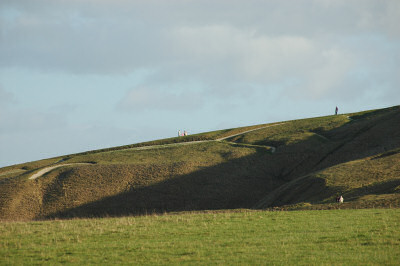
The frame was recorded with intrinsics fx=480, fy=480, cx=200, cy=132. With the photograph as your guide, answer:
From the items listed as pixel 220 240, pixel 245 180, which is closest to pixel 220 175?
pixel 245 180

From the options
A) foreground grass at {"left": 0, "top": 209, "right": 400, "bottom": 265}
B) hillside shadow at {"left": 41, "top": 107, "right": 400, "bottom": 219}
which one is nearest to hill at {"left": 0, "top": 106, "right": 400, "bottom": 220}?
hillside shadow at {"left": 41, "top": 107, "right": 400, "bottom": 219}

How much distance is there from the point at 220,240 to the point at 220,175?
2004 inches

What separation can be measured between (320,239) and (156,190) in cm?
4873

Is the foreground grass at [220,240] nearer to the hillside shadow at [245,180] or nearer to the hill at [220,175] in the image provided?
the hill at [220,175]

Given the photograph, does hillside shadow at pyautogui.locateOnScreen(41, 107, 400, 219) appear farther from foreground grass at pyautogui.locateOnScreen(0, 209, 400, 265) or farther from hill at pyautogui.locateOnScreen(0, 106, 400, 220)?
foreground grass at pyautogui.locateOnScreen(0, 209, 400, 265)

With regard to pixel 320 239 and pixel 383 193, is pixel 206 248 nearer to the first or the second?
pixel 320 239

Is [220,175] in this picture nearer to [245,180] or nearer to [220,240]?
[245,180]

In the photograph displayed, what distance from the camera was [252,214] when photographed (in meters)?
40.4

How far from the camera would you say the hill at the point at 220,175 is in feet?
188

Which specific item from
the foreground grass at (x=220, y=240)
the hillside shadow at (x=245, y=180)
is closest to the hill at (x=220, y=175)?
the hillside shadow at (x=245, y=180)

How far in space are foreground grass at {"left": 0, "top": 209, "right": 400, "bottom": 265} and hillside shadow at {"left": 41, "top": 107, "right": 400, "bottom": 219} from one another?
21.4 metres

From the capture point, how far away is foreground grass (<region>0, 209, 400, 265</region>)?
23.2 meters

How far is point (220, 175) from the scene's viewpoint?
259 feet

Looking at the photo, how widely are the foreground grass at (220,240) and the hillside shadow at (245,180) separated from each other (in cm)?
2142
